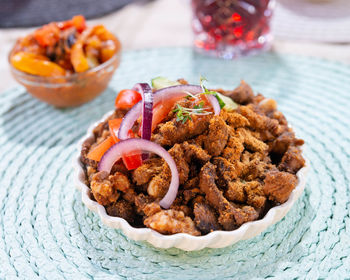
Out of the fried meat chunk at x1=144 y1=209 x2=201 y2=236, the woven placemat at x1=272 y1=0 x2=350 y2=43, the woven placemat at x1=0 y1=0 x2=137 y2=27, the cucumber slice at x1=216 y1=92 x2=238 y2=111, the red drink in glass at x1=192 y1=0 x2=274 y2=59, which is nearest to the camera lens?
the fried meat chunk at x1=144 y1=209 x2=201 y2=236

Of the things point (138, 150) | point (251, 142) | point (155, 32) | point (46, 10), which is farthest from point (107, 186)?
point (46, 10)

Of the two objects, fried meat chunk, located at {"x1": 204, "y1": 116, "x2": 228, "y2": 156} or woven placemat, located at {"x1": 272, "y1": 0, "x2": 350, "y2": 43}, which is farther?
woven placemat, located at {"x1": 272, "y1": 0, "x2": 350, "y2": 43}

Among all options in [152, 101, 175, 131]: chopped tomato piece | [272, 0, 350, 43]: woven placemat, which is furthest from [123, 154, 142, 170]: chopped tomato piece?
[272, 0, 350, 43]: woven placemat

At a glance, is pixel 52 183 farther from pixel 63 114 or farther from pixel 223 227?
pixel 223 227

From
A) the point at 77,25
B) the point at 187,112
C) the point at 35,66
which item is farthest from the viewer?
the point at 77,25

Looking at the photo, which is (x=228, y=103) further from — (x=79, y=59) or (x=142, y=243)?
(x=79, y=59)

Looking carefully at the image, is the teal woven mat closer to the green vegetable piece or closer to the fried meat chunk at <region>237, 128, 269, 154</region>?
the fried meat chunk at <region>237, 128, 269, 154</region>

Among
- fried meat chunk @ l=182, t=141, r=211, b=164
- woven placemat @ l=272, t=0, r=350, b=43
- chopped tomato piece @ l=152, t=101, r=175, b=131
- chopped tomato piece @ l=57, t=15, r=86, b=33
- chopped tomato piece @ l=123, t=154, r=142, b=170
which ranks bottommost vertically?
woven placemat @ l=272, t=0, r=350, b=43

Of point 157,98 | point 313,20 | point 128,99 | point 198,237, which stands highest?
point 157,98
